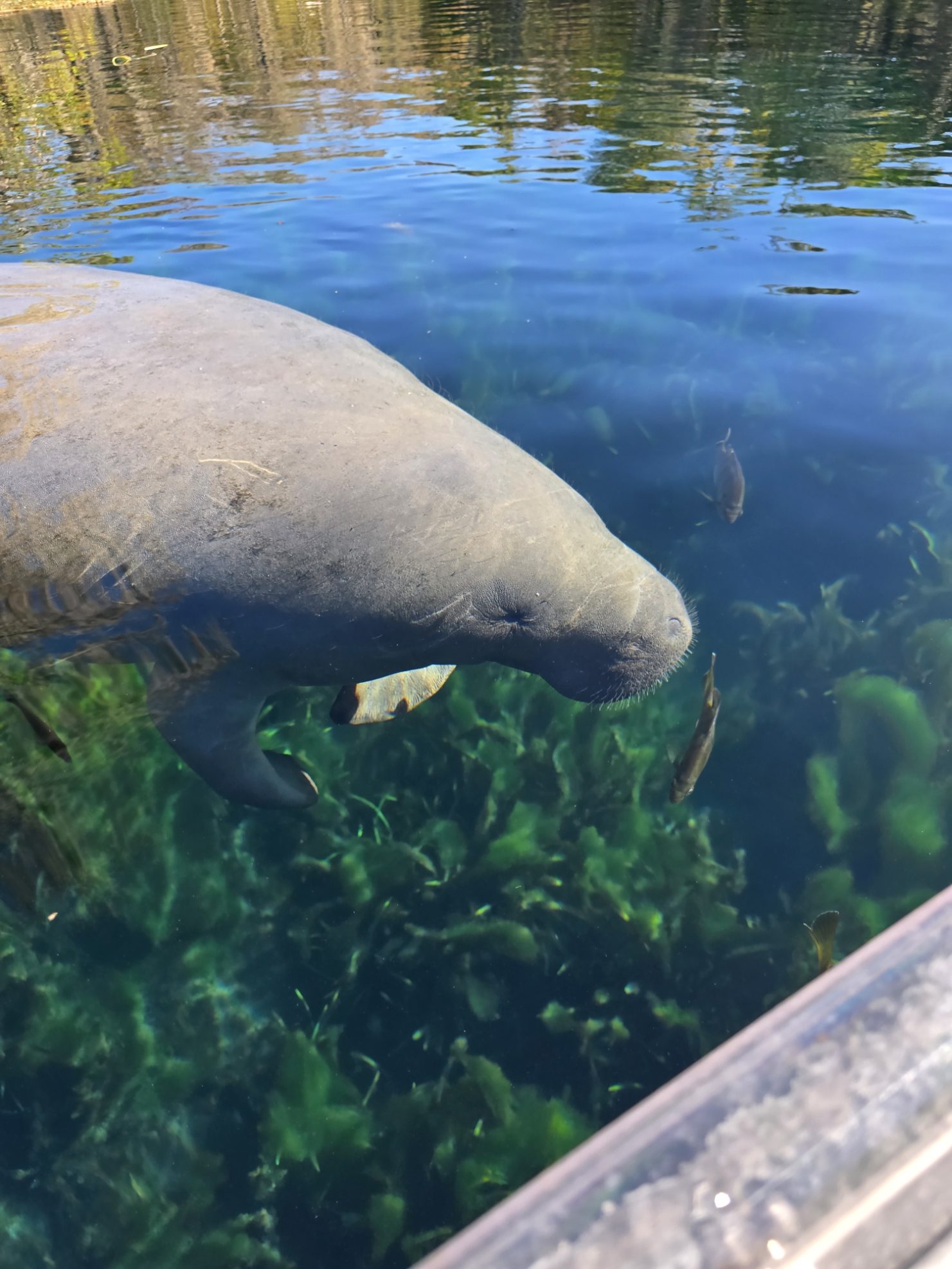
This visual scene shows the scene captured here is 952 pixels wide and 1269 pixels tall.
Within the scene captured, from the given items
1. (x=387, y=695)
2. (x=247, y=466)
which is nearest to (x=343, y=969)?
(x=387, y=695)

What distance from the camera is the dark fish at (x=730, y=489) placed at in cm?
520

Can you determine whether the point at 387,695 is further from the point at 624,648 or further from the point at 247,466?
the point at 247,466

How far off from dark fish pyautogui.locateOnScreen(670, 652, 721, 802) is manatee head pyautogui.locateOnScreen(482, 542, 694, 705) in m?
0.36

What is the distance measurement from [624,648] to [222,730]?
1957 millimetres

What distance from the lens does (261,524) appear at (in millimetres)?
3438

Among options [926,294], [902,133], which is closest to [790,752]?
[926,294]

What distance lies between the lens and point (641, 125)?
14.4 metres

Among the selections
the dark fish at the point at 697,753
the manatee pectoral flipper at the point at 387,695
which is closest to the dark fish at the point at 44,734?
Result: the manatee pectoral flipper at the point at 387,695

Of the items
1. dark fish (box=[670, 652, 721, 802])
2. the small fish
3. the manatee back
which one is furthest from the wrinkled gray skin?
the small fish

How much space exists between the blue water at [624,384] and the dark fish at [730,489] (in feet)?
0.50

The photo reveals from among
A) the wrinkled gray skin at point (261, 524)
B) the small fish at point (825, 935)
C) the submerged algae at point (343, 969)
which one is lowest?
the submerged algae at point (343, 969)

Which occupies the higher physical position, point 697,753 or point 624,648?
point 624,648

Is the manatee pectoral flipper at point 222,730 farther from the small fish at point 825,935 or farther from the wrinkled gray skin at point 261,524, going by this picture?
the small fish at point 825,935

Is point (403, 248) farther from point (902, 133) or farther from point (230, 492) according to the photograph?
point (902, 133)
